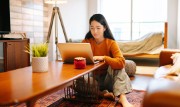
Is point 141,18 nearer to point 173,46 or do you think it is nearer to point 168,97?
point 173,46

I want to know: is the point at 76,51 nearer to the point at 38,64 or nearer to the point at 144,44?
the point at 38,64

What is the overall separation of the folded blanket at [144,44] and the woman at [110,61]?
2.07m

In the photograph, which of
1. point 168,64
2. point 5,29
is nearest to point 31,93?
point 168,64

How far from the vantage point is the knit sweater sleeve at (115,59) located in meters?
1.75

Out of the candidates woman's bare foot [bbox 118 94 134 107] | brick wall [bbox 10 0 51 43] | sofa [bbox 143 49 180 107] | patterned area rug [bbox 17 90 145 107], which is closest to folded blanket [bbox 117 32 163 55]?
brick wall [bbox 10 0 51 43]

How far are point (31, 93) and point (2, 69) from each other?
189 cm

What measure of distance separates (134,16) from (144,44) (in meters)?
1.83

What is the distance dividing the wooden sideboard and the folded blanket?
2.03m

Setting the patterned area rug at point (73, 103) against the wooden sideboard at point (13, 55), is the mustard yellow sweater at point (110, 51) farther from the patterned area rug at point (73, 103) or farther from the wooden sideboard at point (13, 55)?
the wooden sideboard at point (13, 55)

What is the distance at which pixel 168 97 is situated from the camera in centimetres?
48

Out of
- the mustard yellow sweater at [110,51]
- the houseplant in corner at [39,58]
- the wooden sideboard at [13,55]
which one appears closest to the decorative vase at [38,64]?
the houseplant in corner at [39,58]

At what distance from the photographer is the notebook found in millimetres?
1596

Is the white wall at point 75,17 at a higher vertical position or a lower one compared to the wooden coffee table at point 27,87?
higher

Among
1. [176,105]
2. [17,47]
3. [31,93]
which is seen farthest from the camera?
[17,47]
